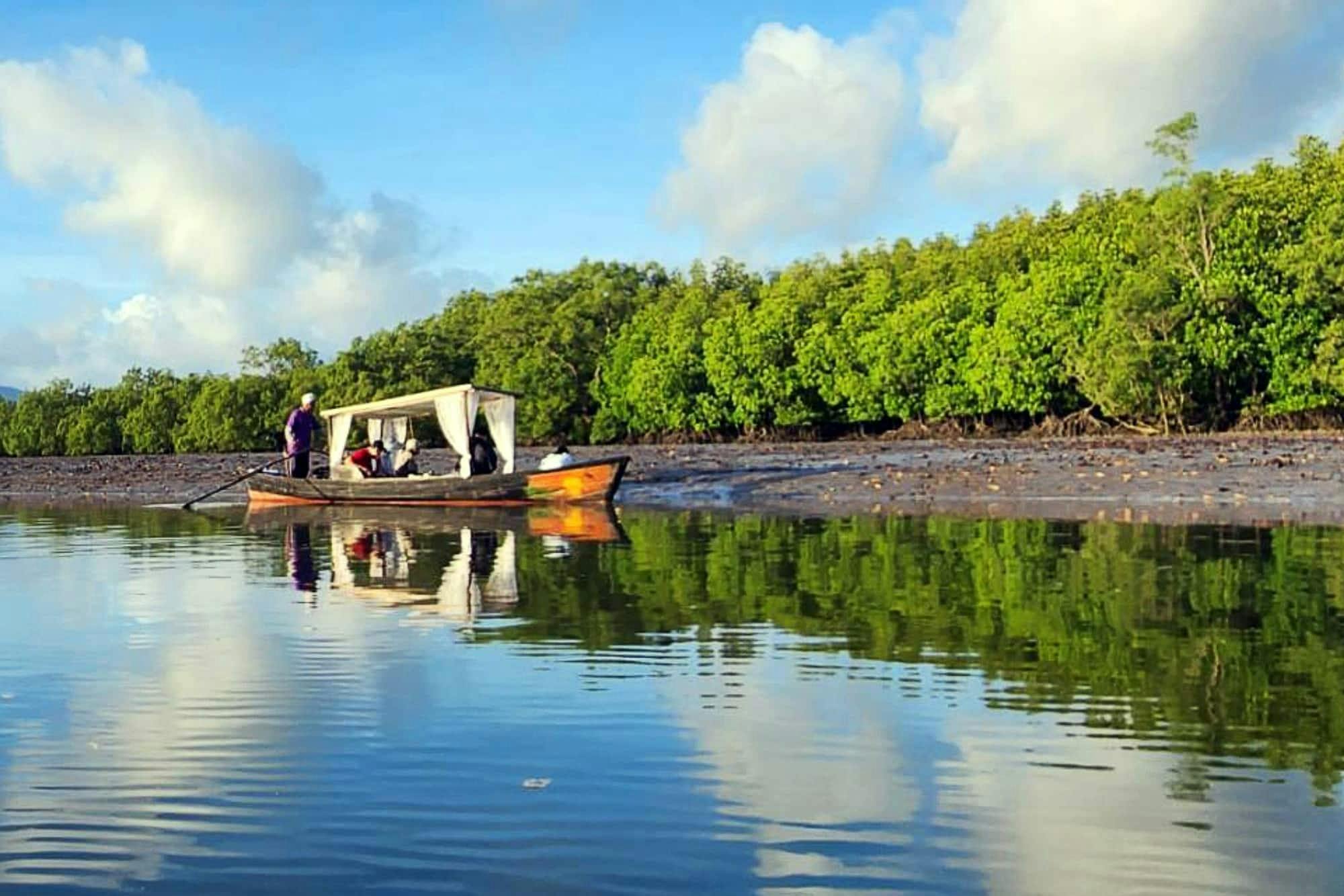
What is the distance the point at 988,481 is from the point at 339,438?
15.0 m

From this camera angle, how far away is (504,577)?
16.0m

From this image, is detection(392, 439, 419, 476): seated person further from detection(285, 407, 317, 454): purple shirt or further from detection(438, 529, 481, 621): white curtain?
detection(438, 529, 481, 621): white curtain

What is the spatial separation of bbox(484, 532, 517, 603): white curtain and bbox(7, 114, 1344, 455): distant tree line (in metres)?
35.8

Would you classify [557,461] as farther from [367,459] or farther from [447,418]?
[367,459]

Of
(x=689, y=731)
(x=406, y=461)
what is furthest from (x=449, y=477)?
(x=689, y=731)

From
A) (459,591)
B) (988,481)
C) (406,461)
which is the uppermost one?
(406,461)

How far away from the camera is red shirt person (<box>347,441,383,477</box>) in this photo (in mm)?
A: 32062

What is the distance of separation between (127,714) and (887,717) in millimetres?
4677

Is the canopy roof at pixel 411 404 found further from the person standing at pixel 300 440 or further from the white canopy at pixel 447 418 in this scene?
the person standing at pixel 300 440

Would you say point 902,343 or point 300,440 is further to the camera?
point 902,343

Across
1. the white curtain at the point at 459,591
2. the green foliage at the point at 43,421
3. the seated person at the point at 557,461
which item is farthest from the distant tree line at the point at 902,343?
the white curtain at the point at 459,591

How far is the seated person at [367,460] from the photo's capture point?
32.1m

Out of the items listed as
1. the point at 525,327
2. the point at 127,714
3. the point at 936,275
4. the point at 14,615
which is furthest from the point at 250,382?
the point at 127,714

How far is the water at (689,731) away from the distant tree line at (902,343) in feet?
124
